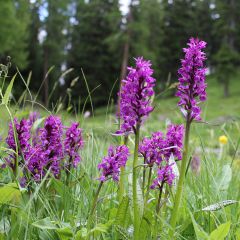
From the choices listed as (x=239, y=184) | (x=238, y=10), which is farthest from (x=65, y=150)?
(x=238, y=10)

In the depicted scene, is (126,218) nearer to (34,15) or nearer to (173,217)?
(173,217)

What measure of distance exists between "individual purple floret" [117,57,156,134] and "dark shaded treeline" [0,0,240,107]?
2707 centimetres

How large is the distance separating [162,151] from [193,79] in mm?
324

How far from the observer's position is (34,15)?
42.8 metres

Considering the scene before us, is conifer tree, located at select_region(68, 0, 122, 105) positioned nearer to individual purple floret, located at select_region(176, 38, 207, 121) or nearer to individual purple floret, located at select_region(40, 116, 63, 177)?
individual purple floret, located at select_region(40, 116, 63, 177)

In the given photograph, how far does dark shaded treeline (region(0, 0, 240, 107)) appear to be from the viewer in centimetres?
3431

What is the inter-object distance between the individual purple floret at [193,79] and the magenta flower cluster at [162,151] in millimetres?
178

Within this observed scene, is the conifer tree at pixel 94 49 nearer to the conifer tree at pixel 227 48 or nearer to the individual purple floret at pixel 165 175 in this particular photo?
the conifer tree at pixel 227 48

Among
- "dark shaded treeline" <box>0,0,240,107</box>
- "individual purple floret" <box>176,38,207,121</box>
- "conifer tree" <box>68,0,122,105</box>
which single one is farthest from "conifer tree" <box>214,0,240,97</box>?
"individual purple floret" <box>176,38,207,121</box>

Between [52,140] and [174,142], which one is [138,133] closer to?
[174,142]

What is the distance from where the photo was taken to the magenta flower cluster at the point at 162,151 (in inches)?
65.4

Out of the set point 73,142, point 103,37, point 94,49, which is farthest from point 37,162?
point 103,37

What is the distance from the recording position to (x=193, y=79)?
1529 millimetres

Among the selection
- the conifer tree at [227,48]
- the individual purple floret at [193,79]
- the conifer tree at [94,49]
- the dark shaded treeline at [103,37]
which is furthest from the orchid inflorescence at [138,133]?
the conifer tree at [94,49]
